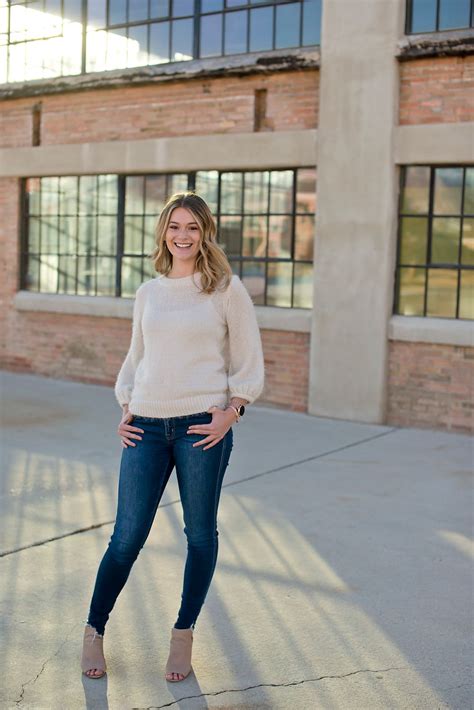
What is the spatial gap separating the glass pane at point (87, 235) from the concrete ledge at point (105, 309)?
628 mm

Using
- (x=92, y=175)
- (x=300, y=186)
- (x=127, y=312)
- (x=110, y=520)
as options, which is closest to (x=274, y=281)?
(x=300, y=186)

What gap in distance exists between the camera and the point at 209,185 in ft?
37.7

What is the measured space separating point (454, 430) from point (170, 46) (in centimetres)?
570

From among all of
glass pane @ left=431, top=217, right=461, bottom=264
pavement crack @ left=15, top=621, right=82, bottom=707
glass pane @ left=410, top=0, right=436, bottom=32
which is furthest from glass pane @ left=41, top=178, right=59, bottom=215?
pavement crack @ left=15, top=621, right=82, bottom=707

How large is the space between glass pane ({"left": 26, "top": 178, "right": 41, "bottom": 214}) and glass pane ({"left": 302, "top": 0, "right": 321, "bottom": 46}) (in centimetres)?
441

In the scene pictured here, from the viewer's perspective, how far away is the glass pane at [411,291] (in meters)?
10.0

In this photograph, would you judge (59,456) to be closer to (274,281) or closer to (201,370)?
(274,281)

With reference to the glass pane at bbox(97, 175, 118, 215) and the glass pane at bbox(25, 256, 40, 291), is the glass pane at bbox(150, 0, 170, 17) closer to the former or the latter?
the glass pane at bbox(97, 175, 118, 215)

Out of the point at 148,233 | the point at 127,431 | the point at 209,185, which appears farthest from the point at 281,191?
the point at 127,431

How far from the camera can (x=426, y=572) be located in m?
5.41

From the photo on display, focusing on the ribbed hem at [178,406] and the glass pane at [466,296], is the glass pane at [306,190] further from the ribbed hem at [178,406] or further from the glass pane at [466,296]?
the ribbed hem at [178,406]

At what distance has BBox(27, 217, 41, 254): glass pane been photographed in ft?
43.7

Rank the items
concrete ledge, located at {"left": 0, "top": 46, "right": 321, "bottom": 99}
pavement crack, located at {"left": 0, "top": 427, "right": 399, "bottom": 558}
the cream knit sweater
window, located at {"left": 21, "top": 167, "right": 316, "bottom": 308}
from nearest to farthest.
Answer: the cream knit sweater
pavement crack, located at {"left": 0, "top": 427, "right": 399, "bottom": 558}
concrete ledge, located at {"left": 0, "top": 46, "right": 321, "bottom": 99}
window, located at {"left": 21, "top": 167, "right": 316, "bottom": 308}

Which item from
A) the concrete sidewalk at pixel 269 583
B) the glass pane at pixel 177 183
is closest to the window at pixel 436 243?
the concrete sidewalk at pixel 269 583
